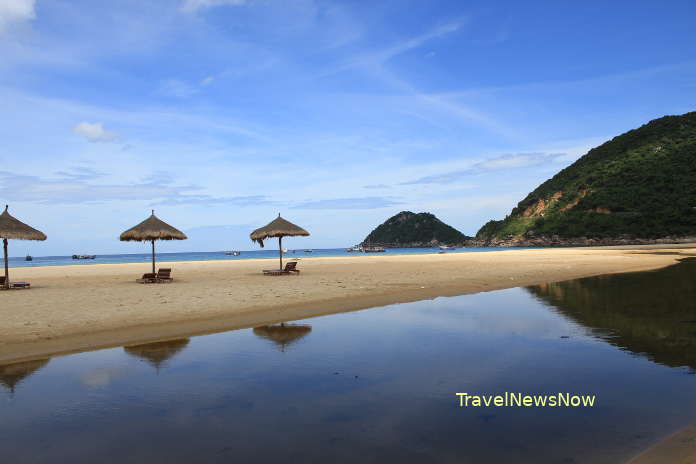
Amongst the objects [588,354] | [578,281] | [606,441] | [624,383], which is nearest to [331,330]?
[588,354]

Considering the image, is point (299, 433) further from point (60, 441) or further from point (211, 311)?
point (211, 311)

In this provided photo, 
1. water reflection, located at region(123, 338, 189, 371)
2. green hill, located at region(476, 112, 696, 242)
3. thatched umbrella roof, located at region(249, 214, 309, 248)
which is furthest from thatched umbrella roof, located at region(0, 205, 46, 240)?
green hill, located at region(476, 112, 696, 242)

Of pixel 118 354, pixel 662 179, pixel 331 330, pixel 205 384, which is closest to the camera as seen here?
pixel 205 384

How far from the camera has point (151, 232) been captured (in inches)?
863

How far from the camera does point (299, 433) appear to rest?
4539 millimetres

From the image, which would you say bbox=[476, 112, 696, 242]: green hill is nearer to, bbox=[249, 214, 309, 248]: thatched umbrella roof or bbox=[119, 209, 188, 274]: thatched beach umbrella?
bbox=[249, 214, 309, 248]: thatched umbrella roof

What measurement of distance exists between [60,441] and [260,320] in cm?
660

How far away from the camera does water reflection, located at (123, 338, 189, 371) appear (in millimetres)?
7570

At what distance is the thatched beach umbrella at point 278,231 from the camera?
25.4 m

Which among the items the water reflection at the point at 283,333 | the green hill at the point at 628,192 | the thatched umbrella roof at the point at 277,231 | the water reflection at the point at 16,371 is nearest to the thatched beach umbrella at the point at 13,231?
the thatched umbrella roof at the point at 277,231

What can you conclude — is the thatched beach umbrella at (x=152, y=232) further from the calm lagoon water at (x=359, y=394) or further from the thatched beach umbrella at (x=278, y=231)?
the calm lagoon water at (x=359, y=394)

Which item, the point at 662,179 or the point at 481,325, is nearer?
the point at 481,325

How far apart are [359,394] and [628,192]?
10424 cm

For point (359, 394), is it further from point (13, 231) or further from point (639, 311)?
point (13, 231)
